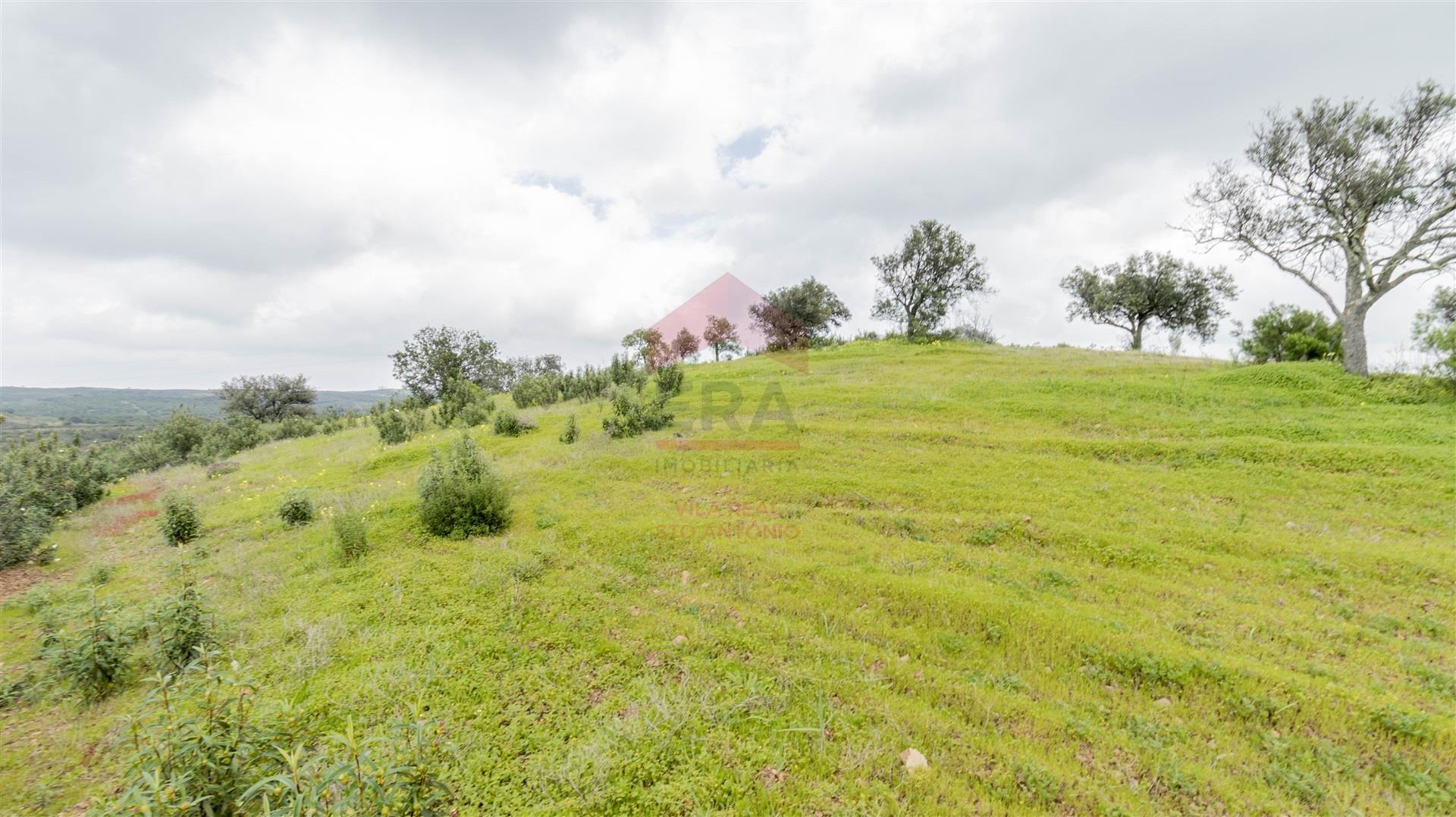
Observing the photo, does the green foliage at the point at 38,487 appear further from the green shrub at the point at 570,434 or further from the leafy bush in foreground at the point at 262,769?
the green shrub at the point at 570,434

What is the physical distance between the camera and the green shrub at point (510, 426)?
17.5 m

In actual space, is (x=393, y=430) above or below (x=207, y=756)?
above

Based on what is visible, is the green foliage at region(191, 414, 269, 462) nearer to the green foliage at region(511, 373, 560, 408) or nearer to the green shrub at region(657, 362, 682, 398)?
the green foliage at region(511, 373, 560, 408)

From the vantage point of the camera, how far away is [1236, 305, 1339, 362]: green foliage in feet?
71.9

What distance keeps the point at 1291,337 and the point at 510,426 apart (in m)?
35.2

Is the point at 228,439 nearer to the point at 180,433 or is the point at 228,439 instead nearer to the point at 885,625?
the point at 180,433

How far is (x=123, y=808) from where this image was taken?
265 cm

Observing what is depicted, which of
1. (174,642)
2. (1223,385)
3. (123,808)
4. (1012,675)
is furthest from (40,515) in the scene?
(1223,385)

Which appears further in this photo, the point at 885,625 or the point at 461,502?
the point at 461,502

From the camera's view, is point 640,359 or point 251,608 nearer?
point 251,608

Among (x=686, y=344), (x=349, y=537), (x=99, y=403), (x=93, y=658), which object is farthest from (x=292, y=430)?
(x=99, y=403)

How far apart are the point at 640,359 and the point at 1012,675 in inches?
928

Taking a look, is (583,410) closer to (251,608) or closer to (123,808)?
(251,608)

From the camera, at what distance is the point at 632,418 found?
15.6m
